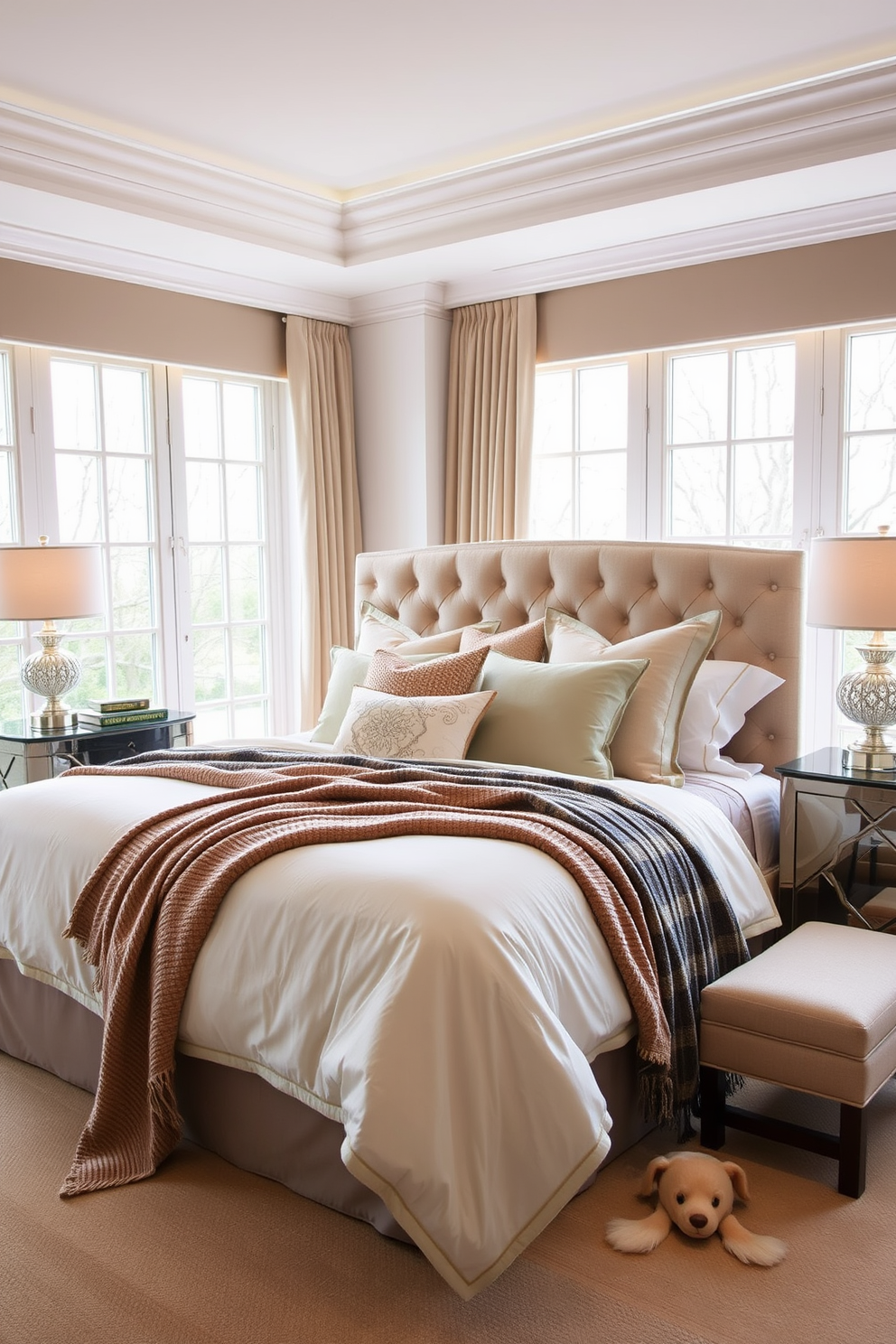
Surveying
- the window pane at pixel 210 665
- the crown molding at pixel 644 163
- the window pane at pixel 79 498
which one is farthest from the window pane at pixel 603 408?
the window pane at pixel 79 498

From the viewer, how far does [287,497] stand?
5.35 meters

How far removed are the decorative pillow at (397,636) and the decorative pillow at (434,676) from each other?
0.30m

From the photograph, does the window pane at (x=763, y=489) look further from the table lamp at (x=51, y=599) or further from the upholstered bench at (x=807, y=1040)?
the table lamp at (x=51, y=599)

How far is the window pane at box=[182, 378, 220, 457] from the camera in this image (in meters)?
4.94

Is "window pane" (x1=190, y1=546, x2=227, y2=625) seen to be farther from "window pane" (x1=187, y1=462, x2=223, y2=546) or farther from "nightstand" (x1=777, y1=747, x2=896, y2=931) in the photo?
"nightstand" (x1=777, y1=747, x2=896, y2=931)

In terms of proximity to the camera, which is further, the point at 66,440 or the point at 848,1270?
the point at 66,440

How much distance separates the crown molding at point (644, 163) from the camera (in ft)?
11.2

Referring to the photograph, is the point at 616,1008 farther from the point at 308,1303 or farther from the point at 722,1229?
the point at 308,1303

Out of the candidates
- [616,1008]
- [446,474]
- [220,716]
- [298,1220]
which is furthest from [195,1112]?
[446,474]

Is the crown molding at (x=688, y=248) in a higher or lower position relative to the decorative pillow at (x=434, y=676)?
higher

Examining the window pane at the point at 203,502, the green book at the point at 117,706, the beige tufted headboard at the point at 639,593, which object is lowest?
the green book at the point at 117,706

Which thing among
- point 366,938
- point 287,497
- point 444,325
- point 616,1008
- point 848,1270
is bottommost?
point 848,1270

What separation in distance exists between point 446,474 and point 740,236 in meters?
1.65

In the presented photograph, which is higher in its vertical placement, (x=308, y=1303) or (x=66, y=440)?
(x=66, y=440)
